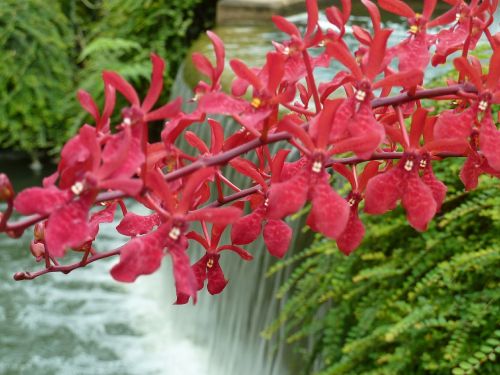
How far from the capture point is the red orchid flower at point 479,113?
582 mm

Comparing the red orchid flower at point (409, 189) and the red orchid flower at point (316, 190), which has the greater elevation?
the red orchid flower at point (316, 190)

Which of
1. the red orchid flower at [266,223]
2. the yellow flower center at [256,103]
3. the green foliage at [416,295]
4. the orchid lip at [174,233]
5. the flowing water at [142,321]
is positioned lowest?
the flowing water at [142,321]

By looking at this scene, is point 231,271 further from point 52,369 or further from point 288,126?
point 288,126

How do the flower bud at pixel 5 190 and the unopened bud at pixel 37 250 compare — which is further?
the unopened bud at pixel 37 250

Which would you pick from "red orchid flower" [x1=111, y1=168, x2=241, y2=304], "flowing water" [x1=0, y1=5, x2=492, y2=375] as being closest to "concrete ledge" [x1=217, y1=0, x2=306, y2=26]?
"flowing water" [x1=0, y1=5, x2=492, y2=375]

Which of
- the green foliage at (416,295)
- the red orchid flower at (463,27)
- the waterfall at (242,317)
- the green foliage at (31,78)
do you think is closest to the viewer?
the red orchid flower at (463,27)

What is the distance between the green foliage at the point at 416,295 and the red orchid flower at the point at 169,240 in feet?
3.37

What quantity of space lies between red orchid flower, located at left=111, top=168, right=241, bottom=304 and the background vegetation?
16.7 feet

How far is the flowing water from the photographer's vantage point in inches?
112

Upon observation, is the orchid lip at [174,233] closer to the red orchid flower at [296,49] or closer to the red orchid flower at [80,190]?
the red orchid flower at [80,190]

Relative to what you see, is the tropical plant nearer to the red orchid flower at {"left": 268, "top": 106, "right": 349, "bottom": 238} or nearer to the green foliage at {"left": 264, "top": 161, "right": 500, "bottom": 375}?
the red orchid flower at {"left": 268, "top": 106, "right": 349, "bottom": 238}

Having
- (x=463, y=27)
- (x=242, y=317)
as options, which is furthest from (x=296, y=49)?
(x=242, y=317)

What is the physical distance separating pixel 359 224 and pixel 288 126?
158 millimetres

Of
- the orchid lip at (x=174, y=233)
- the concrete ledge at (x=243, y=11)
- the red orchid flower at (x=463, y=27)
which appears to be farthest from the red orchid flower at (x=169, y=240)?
the concrete ledge at (x=243, y=11)
